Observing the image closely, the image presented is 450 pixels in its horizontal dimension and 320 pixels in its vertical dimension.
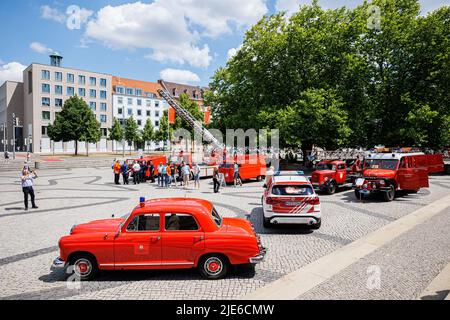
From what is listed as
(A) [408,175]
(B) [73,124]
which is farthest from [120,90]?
(A) [408,175]

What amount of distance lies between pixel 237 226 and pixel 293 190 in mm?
3578

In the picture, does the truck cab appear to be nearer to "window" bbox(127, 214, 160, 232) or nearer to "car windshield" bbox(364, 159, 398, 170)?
"car windshield" bbox(364, 159, 398, 170)

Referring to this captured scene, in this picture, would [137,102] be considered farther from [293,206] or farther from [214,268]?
[214,268]

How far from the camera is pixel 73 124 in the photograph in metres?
52.8

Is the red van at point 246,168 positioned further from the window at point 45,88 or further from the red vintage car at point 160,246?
the window at point 45,88

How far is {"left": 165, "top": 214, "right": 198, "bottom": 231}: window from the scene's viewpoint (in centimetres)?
659

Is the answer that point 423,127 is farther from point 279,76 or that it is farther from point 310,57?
point 279,76

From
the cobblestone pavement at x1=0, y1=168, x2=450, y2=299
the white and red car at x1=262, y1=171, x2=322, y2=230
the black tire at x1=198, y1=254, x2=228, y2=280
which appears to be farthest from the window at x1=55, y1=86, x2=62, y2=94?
the black tire at x1=198, y1=254, x2=228, y2=280

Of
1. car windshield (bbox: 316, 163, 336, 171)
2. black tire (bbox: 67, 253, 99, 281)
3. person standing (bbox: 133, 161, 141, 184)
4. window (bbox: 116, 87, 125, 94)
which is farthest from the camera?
window (bbox: 116, 87, 125, 94)

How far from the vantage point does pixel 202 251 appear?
6508mm

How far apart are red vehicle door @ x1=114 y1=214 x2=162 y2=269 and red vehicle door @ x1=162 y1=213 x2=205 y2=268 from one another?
0.56 ft

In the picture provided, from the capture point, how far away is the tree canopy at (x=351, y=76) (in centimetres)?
2727
